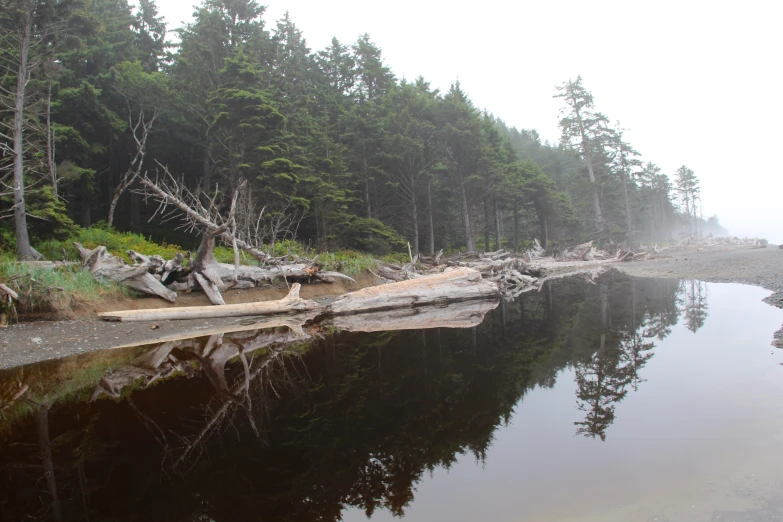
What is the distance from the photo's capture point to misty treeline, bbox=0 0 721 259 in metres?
16.8

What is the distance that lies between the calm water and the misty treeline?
34.1ft

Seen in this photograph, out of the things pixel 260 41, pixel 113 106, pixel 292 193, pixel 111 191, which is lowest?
pixel 292 193

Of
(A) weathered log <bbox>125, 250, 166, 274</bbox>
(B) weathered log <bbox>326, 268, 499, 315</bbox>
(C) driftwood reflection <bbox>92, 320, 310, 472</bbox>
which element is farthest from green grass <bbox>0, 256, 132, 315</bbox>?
(B) weathered log <bbox>326, 268, 499, 315</bbox>

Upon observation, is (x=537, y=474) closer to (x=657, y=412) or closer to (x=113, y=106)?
(x=657, y=412)

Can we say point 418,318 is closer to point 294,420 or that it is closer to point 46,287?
point 294,420

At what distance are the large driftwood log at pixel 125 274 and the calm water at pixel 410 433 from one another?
179 inches

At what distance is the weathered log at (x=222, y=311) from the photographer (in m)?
10.6

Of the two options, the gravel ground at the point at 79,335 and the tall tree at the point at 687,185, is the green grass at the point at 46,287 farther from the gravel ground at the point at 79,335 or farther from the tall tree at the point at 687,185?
the tall tree at the point at 687,185

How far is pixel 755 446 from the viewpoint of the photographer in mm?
3576

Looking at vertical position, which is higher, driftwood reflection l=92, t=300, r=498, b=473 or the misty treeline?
the misty treeline

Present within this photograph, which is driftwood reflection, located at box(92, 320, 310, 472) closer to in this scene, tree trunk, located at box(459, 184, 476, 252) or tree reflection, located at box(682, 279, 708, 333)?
tree reflection, located at box(682, 279, 708, 333)

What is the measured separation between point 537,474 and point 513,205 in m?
38.3

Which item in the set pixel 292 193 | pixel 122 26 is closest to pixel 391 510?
pixel 292 193

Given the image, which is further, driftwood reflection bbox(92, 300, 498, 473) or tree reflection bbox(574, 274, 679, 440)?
tree reflection bbox(574, 274, 679, 440)
